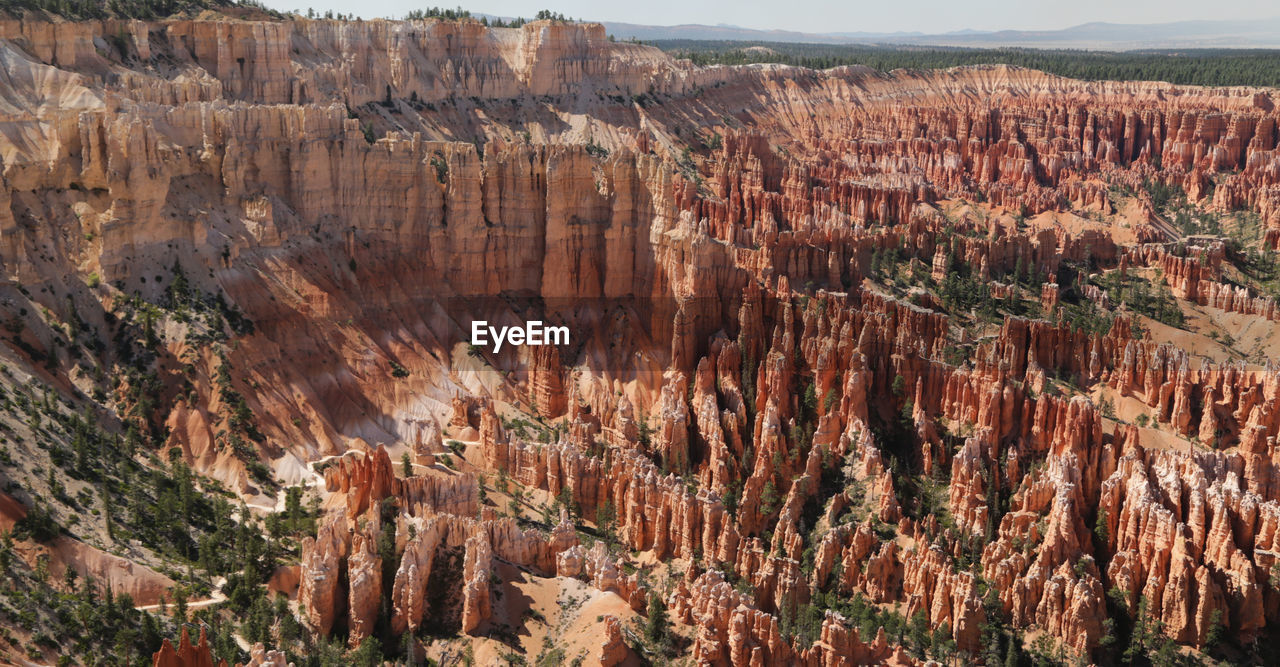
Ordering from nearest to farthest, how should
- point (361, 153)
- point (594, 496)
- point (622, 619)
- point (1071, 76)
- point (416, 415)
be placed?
point (622, 619)
point (594, 496)
point (416, 415)
point (361, 153)
point (1071, 76)

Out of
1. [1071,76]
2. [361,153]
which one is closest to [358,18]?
[361,153]

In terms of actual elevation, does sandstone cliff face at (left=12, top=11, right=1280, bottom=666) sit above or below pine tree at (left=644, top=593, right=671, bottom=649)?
above

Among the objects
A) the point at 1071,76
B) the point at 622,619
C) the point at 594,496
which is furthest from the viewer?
the point at 1071,76

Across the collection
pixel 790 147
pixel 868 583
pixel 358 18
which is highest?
pixel 358 18

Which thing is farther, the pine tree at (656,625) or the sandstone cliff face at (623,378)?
the sandstone cliff face at (623,378)

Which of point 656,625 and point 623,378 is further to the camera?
point 623,378

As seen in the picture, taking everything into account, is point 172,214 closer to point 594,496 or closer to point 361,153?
point 361,153

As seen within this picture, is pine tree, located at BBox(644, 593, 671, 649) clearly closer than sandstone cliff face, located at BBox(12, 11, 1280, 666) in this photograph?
Yes

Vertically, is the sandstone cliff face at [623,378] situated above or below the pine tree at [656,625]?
above

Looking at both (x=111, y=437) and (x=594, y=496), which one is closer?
(x=111, y=437)

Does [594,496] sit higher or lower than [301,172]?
lower

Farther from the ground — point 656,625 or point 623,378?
point 623,378
